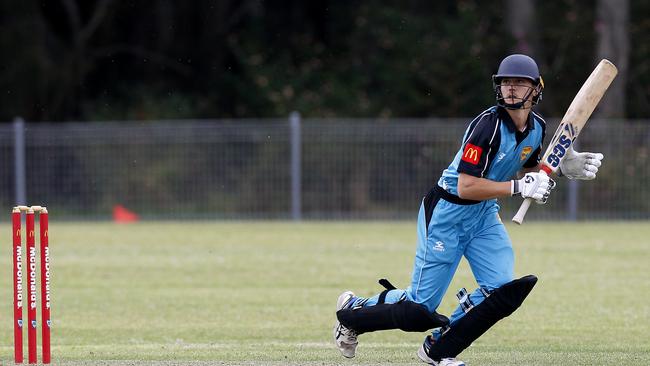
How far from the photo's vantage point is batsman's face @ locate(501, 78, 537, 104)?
702 cm

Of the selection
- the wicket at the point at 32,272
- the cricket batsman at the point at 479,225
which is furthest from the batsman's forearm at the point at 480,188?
the wicket at the point at 32,272

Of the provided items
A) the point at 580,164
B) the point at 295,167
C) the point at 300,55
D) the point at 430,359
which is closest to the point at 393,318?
the point at 430,359

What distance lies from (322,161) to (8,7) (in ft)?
25.7

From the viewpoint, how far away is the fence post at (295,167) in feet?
67.9

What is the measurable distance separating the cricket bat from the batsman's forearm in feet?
1.22

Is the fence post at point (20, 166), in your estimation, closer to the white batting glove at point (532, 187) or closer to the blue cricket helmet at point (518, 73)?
the blue cricket helmet at point (518, 73)

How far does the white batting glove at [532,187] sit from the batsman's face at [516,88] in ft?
1.46

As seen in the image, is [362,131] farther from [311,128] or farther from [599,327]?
A: [599,327]

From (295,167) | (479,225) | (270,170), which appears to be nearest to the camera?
(479,225)

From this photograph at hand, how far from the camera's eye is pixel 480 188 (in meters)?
6.91

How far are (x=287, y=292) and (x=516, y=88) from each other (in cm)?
581

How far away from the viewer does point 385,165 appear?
20.9 m

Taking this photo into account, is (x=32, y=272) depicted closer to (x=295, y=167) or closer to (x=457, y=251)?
(x=457, y=251)

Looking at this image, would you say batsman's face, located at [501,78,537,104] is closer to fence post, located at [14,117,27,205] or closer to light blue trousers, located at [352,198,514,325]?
light blue trousers, located at [352,198,514,325]
